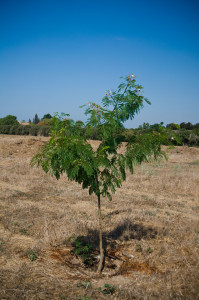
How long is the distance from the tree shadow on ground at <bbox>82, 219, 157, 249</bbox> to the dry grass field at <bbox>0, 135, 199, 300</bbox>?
27mm

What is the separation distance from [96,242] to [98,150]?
3121 millimetres

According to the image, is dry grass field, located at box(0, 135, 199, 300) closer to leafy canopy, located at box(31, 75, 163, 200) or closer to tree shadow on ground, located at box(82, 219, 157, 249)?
tree shadow on ground, located at box(82, 219, 157, 249)

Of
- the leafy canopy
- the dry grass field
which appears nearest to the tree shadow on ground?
the dry grass field

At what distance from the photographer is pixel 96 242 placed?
242 inches

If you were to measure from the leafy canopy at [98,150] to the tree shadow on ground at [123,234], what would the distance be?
2443 mm

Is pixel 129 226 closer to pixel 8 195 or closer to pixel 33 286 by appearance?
pixel 33 286

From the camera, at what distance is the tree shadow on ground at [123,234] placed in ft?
20.5

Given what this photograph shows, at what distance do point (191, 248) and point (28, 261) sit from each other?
3797 millimetres

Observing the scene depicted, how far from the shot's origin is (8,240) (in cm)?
591

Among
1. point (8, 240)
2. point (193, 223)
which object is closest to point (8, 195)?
point (8, 240)

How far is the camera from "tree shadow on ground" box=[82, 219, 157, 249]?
625cm

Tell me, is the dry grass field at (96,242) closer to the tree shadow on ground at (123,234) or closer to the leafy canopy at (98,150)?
the tree shadow on ground at (123,234)

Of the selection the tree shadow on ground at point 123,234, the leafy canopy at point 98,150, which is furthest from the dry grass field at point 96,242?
the leafy canopy at point 98,150

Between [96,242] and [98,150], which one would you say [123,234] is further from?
[98,150]
